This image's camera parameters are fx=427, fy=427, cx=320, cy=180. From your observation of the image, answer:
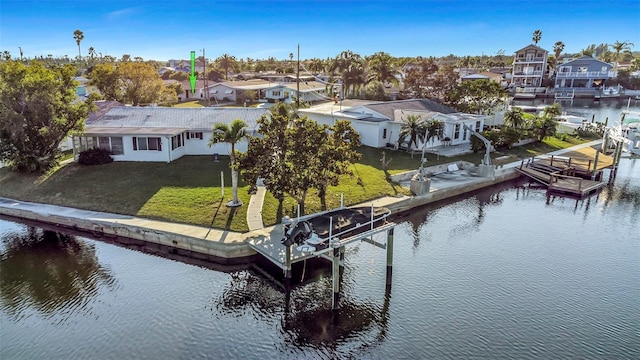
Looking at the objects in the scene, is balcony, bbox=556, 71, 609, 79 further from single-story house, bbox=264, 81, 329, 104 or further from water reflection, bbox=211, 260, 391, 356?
water reflection, bbox=211, 260, 391, 356

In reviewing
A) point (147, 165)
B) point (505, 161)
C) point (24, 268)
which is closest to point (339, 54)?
point (505, 161)

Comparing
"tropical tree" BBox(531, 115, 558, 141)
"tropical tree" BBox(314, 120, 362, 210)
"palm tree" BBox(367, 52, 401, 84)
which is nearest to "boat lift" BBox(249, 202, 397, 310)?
"tropical tree" BBox(314, 120, 362, 210)

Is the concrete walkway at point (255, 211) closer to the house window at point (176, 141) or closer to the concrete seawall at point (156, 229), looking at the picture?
the concrete seawall at point (156, 229)

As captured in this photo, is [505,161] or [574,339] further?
[505,161]

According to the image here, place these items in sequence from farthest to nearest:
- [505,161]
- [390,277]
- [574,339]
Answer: [505,161], [390,277], [574,339]

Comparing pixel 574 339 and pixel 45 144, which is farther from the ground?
pixel 45 144

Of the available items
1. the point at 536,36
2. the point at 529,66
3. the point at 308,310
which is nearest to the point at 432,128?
the point at 308,310

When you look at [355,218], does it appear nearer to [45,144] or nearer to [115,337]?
[115,337]

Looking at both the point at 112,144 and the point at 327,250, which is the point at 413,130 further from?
the point at 112,144
